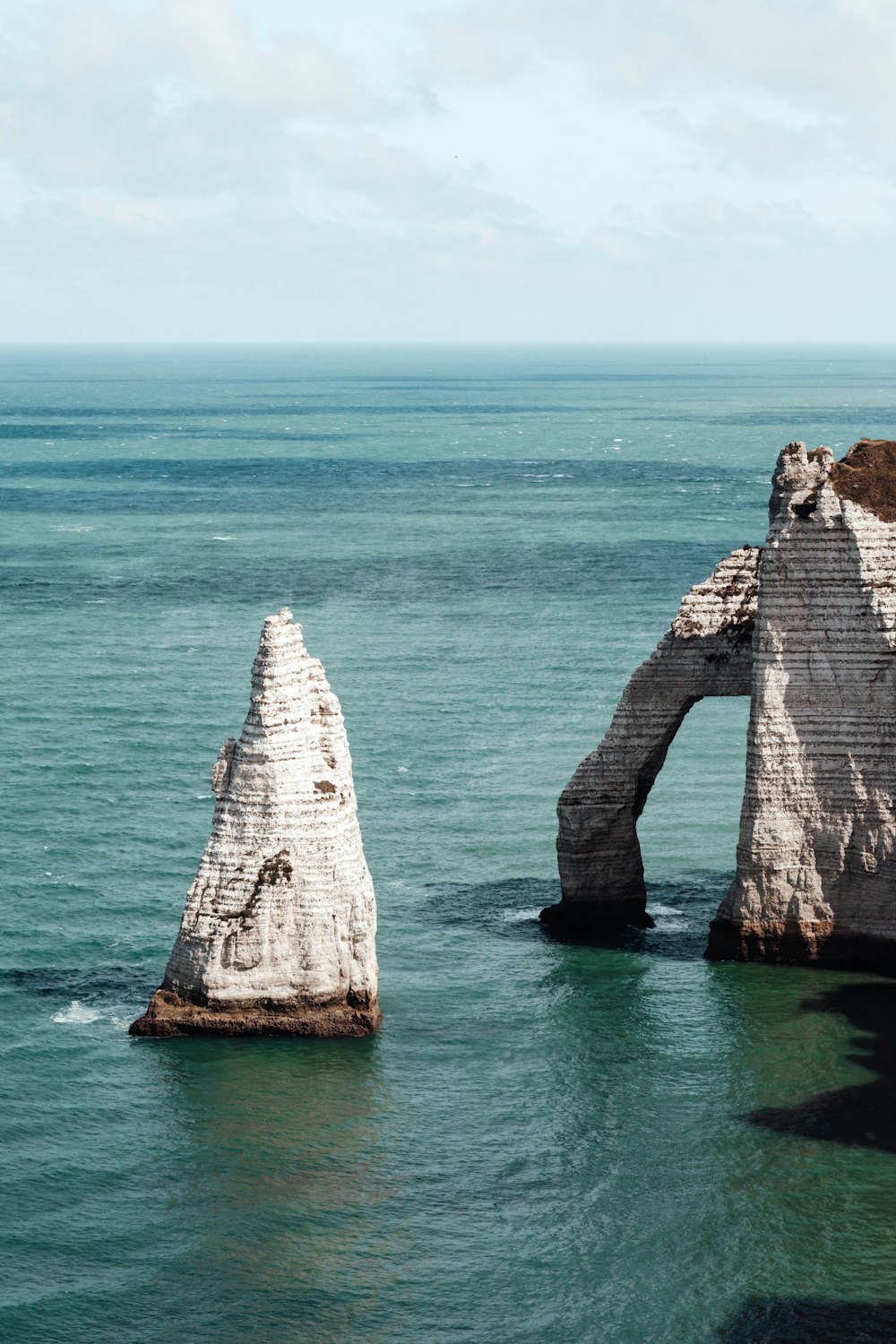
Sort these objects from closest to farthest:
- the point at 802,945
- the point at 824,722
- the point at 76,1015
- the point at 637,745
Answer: the point at 76,1015 < the point at 824,722 < the point at 802,945 < the point at 637,745

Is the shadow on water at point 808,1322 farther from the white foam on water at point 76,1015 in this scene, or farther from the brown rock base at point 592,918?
the brown rock base at point 592,918

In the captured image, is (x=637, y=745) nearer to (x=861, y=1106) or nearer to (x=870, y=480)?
(x=870, y=480)

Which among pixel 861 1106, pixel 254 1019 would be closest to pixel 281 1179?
pixel 254 1019

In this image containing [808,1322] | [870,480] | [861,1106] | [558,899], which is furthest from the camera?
[558,899]

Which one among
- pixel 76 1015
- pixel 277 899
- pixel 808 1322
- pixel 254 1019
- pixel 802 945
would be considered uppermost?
pixel 277 899

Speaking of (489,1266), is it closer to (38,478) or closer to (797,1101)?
(797,1101)

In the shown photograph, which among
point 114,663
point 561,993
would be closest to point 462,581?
point 114,663

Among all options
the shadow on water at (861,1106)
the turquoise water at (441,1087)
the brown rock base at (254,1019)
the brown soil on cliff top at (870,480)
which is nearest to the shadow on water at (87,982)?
the turquoise water at (441,1087)
